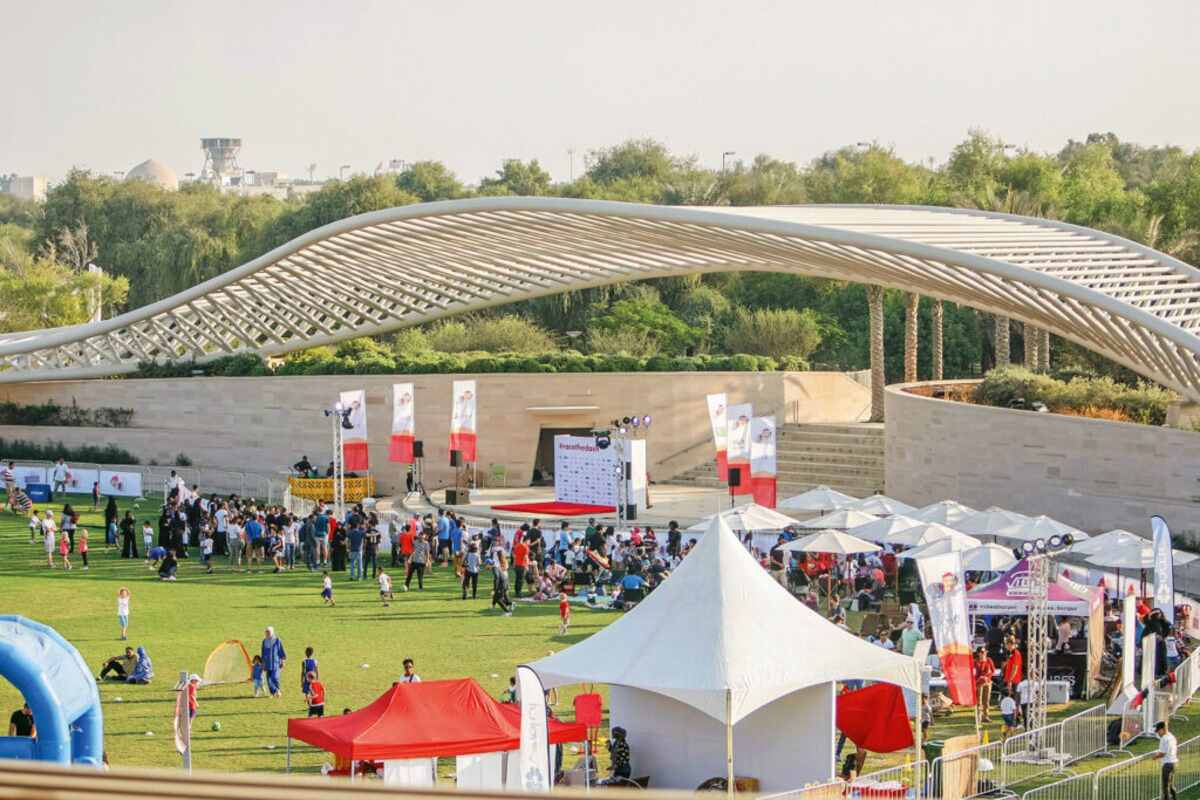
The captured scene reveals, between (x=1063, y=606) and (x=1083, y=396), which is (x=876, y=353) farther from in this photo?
(x=1063, y=606)

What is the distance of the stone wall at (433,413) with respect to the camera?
144ft

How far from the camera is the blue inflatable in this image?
42.4 ft

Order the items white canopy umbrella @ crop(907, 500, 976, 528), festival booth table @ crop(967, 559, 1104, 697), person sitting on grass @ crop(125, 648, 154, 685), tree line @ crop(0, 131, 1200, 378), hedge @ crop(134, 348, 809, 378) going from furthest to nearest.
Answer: tree line @ crop(0, 131, 1200, 378) < hedge @ crop(134, 348, 809, 378) < white canopy umbrella @ crop(907, 500, 976, 528) < festival booth table @ crop(967, 559, 1104, 697) < person sitting on grass @ crop(125, 648, 154, 685)

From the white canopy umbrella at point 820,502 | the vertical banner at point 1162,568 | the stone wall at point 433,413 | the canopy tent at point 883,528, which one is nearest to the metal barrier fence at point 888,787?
the vertical banner at point 1162,568

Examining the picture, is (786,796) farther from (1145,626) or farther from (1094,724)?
(1145,626)

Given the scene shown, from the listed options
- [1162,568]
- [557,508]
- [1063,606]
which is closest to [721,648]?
[1063,606]

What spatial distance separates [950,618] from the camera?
1717 cm

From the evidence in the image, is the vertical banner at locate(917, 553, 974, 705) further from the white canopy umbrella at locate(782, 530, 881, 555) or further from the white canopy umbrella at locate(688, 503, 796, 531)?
the white canopy umbrella at locate(688, 503, 796, 531)

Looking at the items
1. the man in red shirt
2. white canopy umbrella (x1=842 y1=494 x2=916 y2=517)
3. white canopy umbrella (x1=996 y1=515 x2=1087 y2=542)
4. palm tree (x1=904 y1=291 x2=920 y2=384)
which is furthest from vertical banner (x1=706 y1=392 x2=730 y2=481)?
palm tree (x1=904 y1=291 x2=920 y2=384)

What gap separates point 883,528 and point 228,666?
446 inches

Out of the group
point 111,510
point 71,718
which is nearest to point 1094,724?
point 71,718

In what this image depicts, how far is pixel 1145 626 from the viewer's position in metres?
20.9

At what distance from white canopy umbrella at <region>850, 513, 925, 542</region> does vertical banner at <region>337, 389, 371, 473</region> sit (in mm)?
10955

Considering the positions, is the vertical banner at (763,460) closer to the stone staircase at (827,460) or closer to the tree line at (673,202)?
the stone staircase at (827,460)
